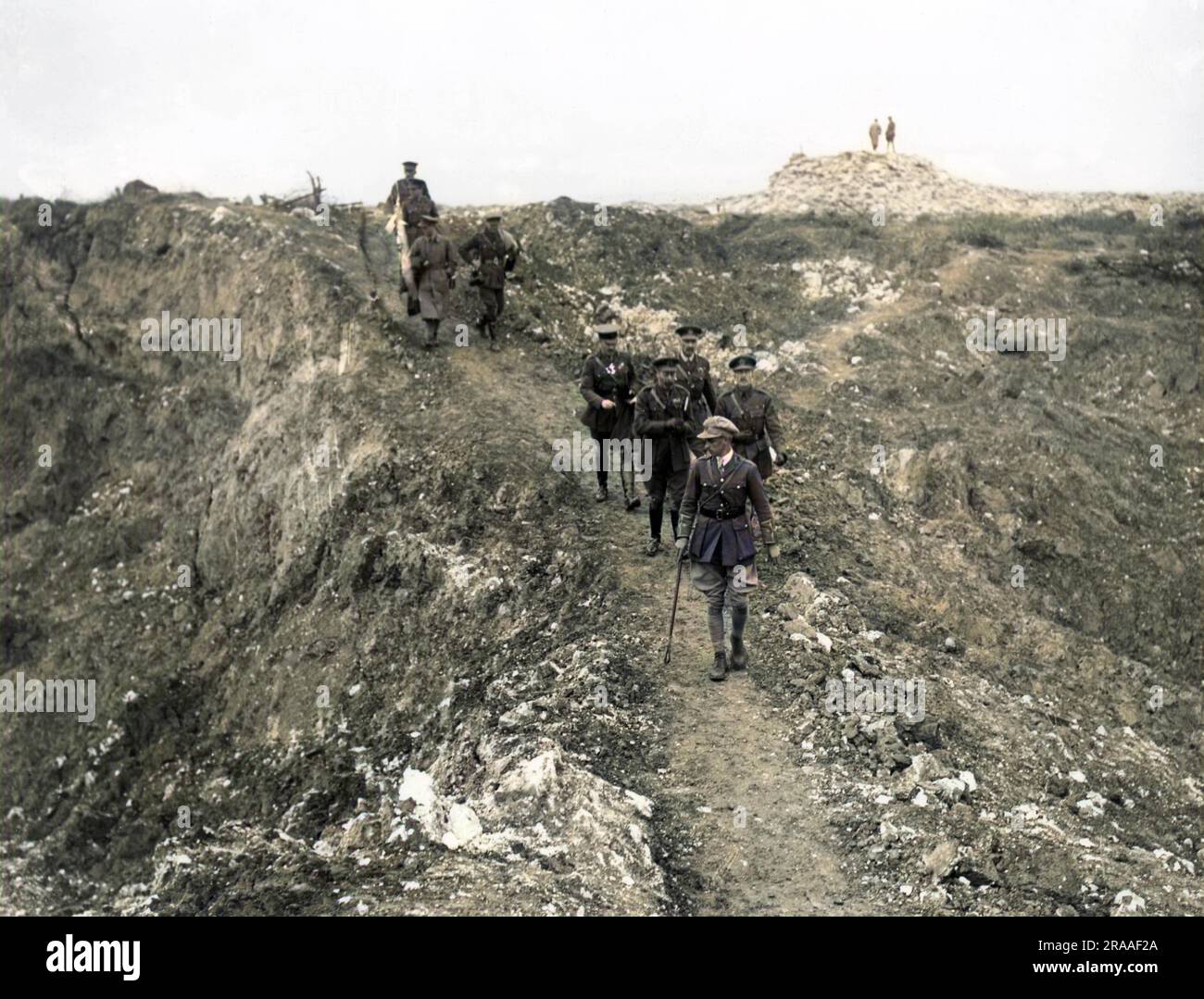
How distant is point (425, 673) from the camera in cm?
1145

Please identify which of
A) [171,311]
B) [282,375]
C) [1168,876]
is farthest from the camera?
[171,311]

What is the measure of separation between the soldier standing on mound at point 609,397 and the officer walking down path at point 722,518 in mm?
3256

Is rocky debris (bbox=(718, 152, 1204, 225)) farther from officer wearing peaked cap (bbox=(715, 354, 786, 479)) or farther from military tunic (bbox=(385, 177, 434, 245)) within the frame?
officer wearing peaked cap (bbox=(715, 354, 786, 479))

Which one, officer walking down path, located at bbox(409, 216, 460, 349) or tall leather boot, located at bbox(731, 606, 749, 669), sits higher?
officer walking down path, located at bbox(409, 216, 460, 349)

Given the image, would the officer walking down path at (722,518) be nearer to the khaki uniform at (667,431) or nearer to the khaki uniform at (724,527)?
the khaki uniform at (724,527)

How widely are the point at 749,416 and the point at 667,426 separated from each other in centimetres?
84

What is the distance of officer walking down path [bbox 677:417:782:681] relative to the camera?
30.5 ft

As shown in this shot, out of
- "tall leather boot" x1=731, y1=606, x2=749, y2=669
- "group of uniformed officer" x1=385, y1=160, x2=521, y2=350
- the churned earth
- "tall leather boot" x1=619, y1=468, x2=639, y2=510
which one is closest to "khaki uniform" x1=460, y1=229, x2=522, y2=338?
"group of uniformed officer" x1=385, y1=160, x2=521, y2=350

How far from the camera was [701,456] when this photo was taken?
10.8 metres

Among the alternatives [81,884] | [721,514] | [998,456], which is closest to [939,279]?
[998,456]

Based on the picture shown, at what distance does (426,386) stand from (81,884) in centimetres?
708

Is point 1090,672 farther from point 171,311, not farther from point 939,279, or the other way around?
point 171,311

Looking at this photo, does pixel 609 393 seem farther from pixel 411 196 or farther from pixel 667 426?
pixel 411 196

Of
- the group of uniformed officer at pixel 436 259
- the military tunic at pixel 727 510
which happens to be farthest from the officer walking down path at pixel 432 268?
the military tunic at pixel 727 510
